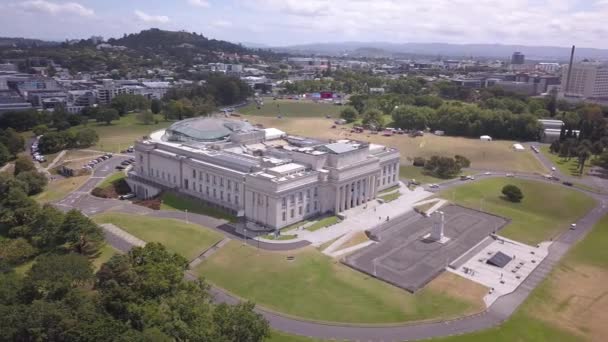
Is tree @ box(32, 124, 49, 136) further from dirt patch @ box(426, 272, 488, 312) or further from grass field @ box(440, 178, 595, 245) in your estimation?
dirt patch @ box(426, 272, 488, 312)

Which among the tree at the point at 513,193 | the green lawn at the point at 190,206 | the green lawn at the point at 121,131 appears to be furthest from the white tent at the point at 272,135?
the tree at the point at 513,193

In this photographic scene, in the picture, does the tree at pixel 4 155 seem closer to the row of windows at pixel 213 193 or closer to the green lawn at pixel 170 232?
the green lawn at pixel 170 232

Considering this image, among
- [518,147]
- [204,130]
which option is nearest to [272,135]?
[204,130]

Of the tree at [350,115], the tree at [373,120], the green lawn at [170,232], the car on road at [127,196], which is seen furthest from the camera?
the tree at [350,115]

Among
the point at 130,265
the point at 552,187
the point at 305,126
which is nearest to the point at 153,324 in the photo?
the point at 130,265

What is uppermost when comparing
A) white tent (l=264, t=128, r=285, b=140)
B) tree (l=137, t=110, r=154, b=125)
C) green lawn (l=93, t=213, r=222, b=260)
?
white tent (l=264, t=128, r=285, b=140)

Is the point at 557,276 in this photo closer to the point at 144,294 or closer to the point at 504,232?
the point at 504,232

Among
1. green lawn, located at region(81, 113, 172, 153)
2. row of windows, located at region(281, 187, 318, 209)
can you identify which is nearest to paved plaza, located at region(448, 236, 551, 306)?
row of windows, located at region(281, 187, 318, 209)
